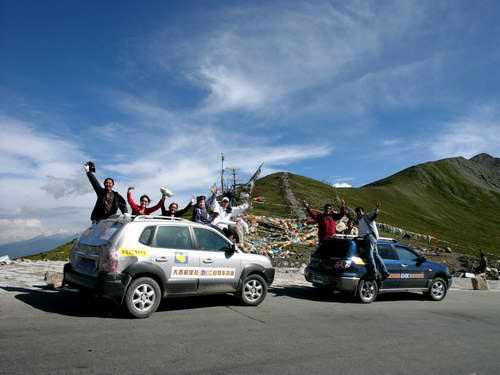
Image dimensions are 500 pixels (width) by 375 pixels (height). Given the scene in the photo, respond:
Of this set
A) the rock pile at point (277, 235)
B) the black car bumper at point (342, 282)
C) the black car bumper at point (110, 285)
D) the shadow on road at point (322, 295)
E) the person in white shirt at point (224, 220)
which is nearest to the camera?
the black car bumper at point (110, 285)

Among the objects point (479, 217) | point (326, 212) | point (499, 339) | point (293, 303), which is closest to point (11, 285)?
point (293, 303)

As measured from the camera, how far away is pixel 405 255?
38.4 ft

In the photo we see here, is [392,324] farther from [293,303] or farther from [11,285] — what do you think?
[11,285]

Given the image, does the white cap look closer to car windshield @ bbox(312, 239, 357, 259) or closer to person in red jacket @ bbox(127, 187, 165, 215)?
person in red jacket @ bbox(127, 187, 165, 215)

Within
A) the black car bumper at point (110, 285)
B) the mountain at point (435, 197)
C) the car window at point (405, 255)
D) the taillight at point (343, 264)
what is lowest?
the black car bumper at point (110, 285)

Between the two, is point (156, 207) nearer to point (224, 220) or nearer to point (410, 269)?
point (224, 220)

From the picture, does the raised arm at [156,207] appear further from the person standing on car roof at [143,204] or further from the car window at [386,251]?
the car window at [386,251]

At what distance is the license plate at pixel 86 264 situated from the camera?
24.2ft

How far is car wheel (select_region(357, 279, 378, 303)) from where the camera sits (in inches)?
416

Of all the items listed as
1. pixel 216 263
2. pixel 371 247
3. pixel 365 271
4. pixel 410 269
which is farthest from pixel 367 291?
pixel 216 263

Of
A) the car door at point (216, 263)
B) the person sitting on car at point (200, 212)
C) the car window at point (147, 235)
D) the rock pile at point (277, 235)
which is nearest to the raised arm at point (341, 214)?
the person sitting on car at point (200, 212)

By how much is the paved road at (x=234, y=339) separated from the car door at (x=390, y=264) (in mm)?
1254

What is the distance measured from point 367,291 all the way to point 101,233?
659 cm

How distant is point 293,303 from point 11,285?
643cm
